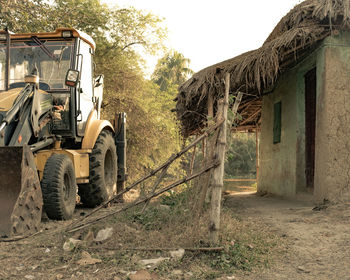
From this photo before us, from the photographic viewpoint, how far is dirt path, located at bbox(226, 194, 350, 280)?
3615mm

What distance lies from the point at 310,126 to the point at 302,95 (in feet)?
2.08

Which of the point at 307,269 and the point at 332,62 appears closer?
the point at 307,269

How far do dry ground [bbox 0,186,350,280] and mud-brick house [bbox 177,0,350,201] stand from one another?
1.51 m

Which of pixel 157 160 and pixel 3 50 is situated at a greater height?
pixel 3 50

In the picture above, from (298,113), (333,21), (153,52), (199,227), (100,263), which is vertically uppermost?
(153,52)

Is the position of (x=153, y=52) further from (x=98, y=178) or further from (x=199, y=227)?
(x=199, y=227)

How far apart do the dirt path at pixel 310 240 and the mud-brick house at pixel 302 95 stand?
0.72m

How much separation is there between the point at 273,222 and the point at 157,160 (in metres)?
11.1

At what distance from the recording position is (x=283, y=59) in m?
7.14

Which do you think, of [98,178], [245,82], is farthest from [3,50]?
[245,82]

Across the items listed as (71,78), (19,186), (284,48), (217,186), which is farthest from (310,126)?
(19,186)

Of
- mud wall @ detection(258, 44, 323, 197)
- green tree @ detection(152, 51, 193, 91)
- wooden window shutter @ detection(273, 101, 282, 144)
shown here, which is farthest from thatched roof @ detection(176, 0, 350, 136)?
green tree @ detection(152, 51, 193, 91)

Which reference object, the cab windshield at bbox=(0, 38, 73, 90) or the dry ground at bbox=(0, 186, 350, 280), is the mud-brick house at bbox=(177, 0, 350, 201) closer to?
the dry ground at bbox=(0, 186, 350, 280)

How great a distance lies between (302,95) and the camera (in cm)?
789
